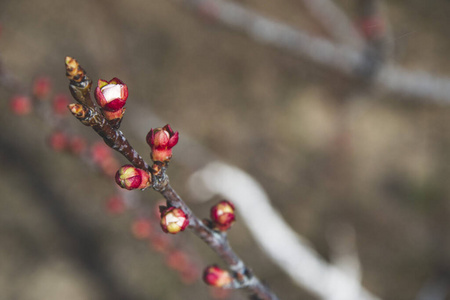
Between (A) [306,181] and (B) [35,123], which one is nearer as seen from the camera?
(B) [35,123]

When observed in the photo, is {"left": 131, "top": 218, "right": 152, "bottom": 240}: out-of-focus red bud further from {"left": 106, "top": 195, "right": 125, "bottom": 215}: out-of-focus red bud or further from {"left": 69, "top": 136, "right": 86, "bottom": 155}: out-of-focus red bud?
{"left": 69, "top": 136, "right": 86, "bottom": 155}: out-of-focus red bud

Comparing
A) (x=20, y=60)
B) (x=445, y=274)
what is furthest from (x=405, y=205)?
(x=20, y=60)

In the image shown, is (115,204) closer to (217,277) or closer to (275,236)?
(217,277)

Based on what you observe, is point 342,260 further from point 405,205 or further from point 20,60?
point 20,60

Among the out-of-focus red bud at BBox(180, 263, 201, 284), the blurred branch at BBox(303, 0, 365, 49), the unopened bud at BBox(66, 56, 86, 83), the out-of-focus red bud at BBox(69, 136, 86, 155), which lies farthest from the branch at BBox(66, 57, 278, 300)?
the blurred branch at BBox(303, 0, 365, 49)

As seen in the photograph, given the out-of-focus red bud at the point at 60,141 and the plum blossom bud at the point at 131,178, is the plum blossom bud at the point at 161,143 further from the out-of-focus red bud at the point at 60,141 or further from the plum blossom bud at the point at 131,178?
the out-of-focus red bud at the point at 60,141
